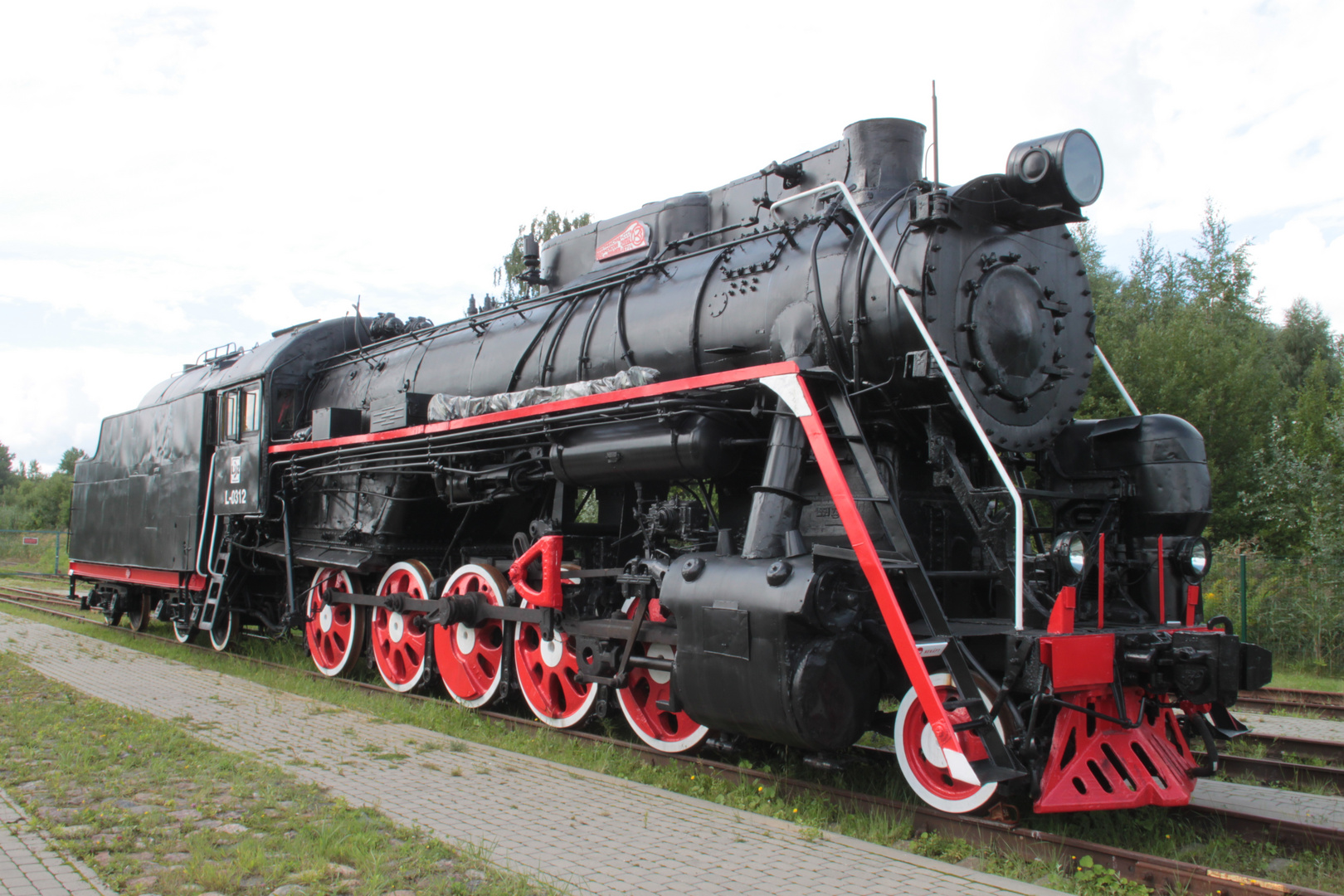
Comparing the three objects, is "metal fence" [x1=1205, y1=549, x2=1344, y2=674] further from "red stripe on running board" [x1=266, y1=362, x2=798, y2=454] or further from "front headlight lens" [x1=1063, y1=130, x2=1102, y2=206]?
"red stripe on running board" [x1=266, y1=362, x2=798, y2=454]

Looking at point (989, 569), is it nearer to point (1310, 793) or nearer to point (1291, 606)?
point (1310, 793)

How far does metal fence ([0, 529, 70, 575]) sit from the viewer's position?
102 feet

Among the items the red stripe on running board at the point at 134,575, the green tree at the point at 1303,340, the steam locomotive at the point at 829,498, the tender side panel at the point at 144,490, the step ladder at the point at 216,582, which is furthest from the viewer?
the green tree at the point at 1303,340

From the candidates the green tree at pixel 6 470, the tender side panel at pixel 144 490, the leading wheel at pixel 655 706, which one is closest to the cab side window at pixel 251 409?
the tender side panel at pixel 144 490

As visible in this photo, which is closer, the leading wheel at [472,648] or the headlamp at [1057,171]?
the headlamp at [1057,171]

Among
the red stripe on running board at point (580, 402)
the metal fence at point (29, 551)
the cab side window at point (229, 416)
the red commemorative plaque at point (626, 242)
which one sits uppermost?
the red commemorative plaque at point (626, 242)

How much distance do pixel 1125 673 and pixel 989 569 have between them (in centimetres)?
80

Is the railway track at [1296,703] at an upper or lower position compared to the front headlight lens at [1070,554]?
lower

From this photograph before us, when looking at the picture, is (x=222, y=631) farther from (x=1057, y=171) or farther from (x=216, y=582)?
(x=1057, y=171)

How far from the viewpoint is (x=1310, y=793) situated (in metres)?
5.58

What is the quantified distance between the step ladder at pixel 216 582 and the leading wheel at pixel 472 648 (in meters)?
3.83

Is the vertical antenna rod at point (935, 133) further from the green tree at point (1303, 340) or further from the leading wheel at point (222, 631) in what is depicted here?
the green tree at point (1303, 340)

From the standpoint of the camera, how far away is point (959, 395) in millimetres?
4539

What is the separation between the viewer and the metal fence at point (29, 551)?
102 feet
